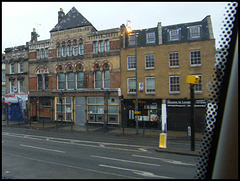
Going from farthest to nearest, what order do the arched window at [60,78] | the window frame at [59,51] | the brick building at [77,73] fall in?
1. the window frame at [59,51]
2. the arched window at [60,78]
3. the brick building at [77,73]

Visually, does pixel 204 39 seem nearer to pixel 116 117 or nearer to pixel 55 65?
pixel 116 117

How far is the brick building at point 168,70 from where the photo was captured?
21500 mm

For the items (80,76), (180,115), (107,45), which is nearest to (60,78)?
(80,76)

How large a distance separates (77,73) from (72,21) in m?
7.78

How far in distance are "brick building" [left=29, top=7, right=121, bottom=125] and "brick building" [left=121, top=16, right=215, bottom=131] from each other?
5.73 ft

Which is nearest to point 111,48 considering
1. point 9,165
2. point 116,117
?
point 116,117

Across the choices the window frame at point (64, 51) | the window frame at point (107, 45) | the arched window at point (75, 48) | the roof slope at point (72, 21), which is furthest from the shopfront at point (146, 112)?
the roof slope at point (72, 21)

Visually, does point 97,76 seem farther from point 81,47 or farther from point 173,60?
point 173,60

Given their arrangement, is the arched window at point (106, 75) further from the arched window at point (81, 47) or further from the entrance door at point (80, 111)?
the arched window at point (81, 47)

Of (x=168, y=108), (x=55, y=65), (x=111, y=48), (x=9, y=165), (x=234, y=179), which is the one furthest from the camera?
(x=55, y=65)

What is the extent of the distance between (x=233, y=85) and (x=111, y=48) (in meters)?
25.1

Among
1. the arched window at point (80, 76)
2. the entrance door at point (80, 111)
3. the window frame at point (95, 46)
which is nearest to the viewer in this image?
the window frame at point (95, 46)

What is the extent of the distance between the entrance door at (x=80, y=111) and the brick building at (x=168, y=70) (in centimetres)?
628

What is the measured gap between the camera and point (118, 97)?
1009 inches
